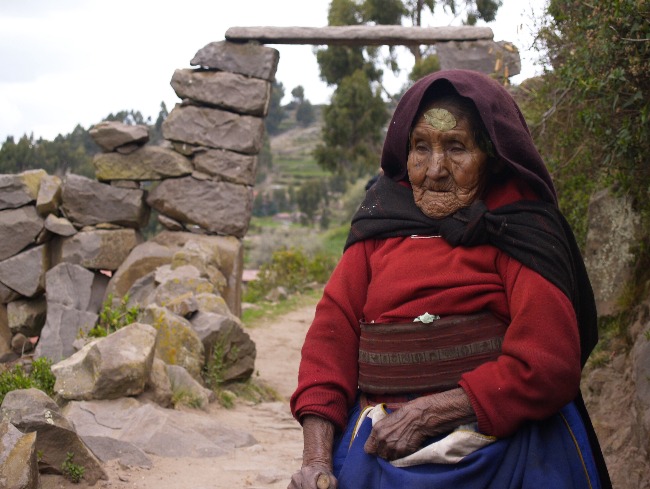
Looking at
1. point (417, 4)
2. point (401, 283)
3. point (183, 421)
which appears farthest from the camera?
point (417, 4)

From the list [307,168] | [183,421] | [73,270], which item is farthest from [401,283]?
[307,168]

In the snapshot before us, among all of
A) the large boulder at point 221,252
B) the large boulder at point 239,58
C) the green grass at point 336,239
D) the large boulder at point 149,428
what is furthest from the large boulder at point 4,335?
the green grass at point 336,239

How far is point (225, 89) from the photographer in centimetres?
850

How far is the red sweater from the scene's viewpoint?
2.12 meters

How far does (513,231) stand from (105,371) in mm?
3254

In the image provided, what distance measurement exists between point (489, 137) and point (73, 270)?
263 inches

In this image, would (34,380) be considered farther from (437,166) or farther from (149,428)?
(437,166)

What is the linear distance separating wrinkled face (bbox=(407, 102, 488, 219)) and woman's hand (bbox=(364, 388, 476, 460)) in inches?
21.6

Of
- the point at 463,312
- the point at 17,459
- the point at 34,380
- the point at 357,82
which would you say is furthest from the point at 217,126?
the point at 357,82

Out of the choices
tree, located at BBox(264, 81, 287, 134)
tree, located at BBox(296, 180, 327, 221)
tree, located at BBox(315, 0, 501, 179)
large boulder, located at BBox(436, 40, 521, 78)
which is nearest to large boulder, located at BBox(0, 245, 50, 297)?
large boulder, located at BBox(436, 40, 521, 78)

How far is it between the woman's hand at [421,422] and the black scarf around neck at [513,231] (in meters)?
0.41

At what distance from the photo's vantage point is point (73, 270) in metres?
8.29

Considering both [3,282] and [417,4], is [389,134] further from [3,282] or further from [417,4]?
[417,4]

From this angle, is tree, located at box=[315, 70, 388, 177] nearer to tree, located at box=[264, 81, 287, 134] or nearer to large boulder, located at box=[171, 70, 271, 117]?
large boulder, located at box=[171, 70, 271, 117]
